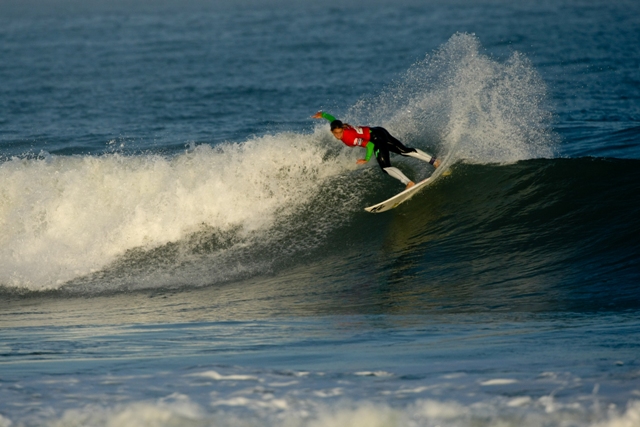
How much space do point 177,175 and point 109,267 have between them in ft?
7.56

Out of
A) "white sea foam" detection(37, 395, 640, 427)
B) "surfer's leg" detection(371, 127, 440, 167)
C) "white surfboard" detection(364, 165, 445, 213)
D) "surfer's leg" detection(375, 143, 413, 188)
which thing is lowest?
"white sea foam" detection(37, 395, 640, 427)

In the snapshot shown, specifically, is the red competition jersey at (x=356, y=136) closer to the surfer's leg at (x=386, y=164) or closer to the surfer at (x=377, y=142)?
the surfer at (x=377, y=142)

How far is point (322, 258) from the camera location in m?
10.3

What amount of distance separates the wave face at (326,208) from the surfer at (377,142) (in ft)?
1.67

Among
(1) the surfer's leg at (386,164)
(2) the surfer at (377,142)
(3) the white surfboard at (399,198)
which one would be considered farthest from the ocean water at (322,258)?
(2) the surfer at (377,142)

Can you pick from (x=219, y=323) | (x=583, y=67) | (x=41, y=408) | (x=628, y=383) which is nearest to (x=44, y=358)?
(x=41, y=408)

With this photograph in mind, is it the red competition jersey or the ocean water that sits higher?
the red competition jersey

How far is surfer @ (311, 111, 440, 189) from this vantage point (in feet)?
35.4

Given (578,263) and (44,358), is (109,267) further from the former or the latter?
(578,263)

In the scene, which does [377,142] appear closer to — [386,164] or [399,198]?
[386,164]

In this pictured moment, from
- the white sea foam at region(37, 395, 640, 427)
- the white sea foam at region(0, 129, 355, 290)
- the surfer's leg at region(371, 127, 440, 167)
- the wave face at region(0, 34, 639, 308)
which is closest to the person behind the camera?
the white sea foam at region(37, 395, 640, 427)

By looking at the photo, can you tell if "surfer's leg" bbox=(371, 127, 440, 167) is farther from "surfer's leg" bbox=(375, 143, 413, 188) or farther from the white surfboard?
the white surfboard

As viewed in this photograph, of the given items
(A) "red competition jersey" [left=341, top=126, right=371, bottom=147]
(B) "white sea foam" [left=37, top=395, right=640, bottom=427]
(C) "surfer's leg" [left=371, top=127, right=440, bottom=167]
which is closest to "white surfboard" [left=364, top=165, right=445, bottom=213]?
(C) "surfer's leg" [left=371, top=127, right=440, bottom=167]

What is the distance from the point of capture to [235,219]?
1156 cm
